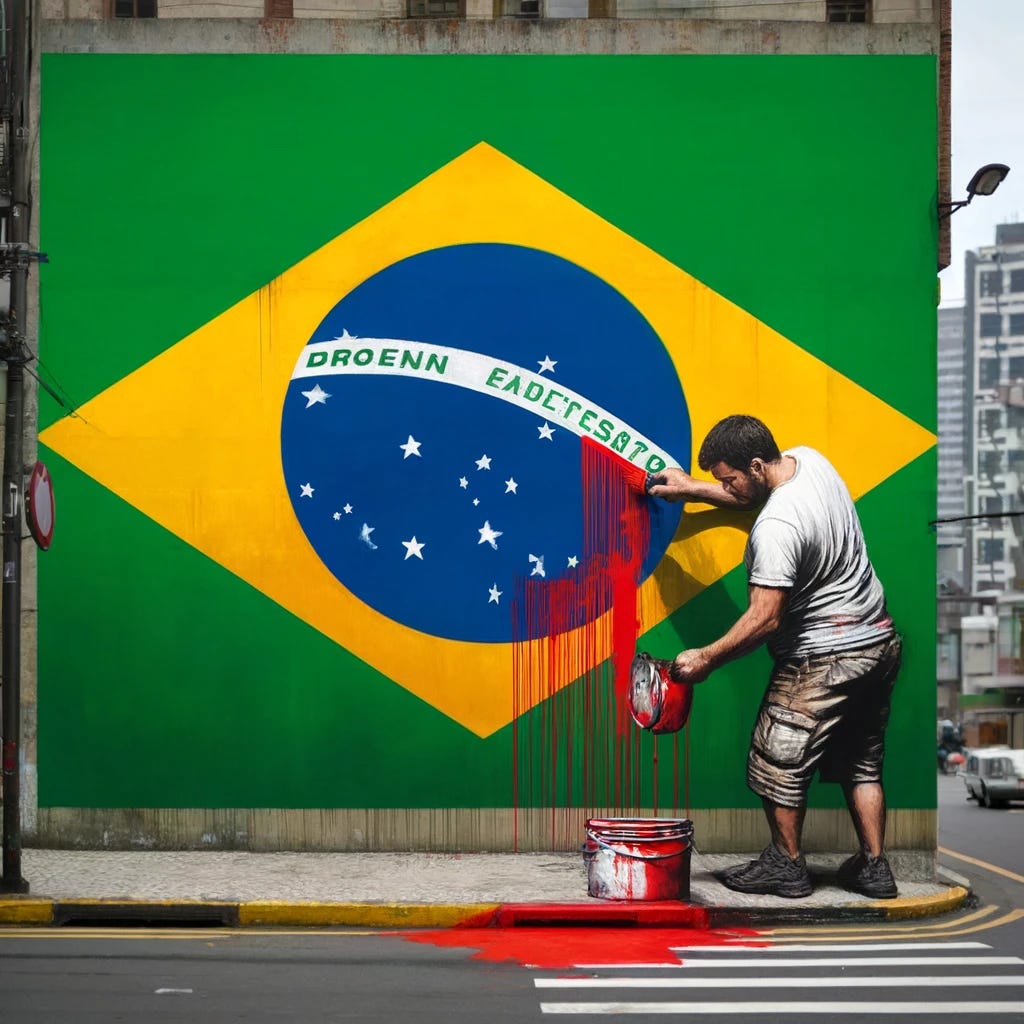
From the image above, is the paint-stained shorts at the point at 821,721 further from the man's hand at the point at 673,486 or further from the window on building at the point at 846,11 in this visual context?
the window on building at the point at 846,11

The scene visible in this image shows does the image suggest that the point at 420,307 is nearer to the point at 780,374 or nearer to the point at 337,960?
the point at 780,374

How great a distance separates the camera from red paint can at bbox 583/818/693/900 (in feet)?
38.6

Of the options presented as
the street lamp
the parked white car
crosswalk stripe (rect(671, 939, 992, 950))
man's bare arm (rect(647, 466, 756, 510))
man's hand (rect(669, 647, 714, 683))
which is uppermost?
the street lamp

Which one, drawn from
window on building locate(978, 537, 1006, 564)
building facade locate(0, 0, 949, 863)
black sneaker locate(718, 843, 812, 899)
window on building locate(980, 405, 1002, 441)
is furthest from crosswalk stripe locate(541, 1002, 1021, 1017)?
window on building locate(980, 405, 1002, 441)

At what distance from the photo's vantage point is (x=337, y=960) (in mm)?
9938

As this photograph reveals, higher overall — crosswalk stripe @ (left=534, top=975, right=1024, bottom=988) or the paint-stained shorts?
the paint-stained shorts

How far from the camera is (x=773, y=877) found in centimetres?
1251

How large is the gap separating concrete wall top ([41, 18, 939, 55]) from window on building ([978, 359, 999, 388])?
3824 inches

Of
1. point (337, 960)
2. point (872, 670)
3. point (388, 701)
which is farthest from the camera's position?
point (388, 701)

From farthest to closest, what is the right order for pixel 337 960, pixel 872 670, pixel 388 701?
pixel 388 701 < pixel 872 670 < pixel 337 960

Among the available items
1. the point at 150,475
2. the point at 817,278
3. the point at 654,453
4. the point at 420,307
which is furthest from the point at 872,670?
the point at 150,475

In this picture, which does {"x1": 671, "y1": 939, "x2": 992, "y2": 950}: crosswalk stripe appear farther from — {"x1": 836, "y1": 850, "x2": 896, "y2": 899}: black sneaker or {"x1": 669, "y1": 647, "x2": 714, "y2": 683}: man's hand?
{"x1": 669, "y1": 647, "x2": 714, "y2": 683}: man's hand

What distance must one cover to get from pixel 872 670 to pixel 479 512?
4057 mm

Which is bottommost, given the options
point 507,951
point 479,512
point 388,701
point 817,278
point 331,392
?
point 507,951
